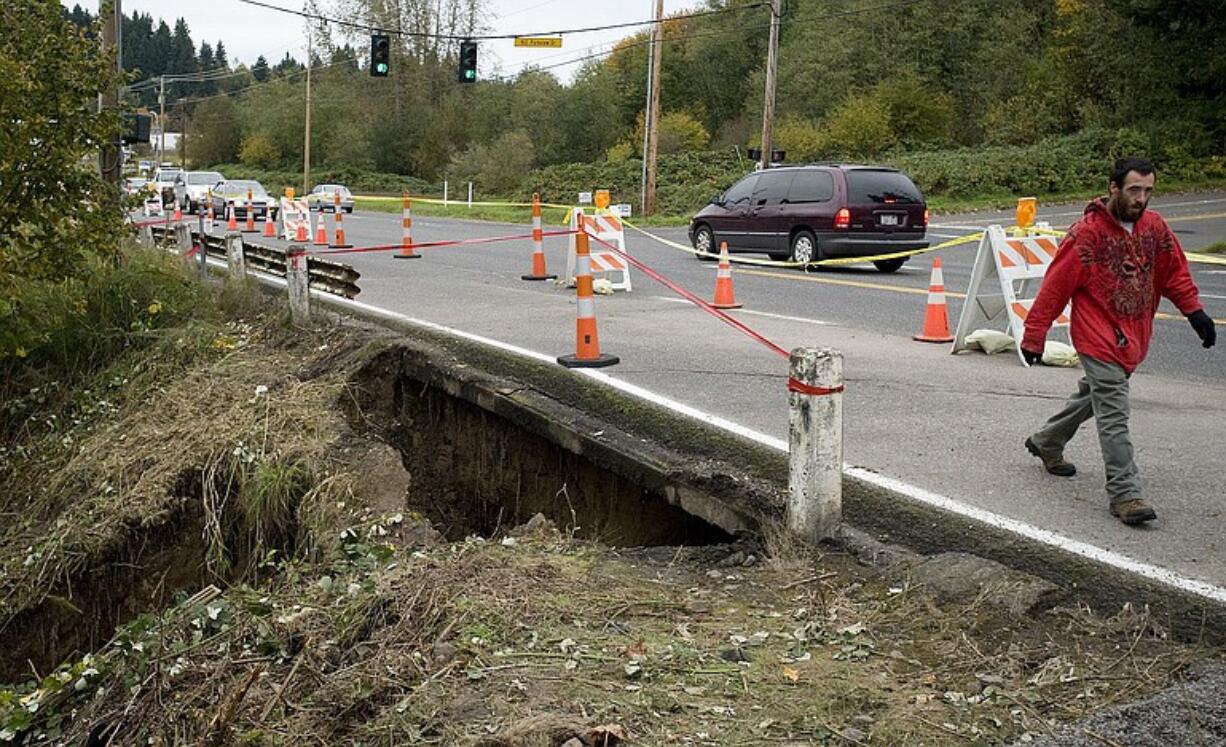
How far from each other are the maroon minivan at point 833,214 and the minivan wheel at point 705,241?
0.85 metres

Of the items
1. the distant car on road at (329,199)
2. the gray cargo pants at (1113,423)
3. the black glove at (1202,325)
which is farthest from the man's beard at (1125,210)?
the distant car on road at (329,199)

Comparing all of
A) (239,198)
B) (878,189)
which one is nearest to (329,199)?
(239,198)

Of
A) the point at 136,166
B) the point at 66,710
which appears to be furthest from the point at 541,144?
the point at 66,710

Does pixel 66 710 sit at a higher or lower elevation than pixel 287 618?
lower

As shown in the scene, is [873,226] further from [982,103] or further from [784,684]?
[982,103]

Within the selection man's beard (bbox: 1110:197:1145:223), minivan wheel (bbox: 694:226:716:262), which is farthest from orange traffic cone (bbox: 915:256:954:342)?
minivan wheel (bbox: 694:226:716:262)

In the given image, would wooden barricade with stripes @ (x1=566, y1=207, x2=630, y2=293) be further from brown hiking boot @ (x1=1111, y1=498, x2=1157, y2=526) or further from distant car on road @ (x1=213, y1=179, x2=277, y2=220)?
distant car on road @ (x1=213, y1=179, x2=277, y2=220)

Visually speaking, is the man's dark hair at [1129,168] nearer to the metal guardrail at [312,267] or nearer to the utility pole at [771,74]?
the metal guardrail at [312,267]

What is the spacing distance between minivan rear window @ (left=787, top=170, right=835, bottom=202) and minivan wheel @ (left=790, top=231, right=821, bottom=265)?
1.85 ft

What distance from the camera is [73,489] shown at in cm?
835

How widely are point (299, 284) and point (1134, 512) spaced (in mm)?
7547

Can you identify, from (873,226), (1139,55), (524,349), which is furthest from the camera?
(1139,55)

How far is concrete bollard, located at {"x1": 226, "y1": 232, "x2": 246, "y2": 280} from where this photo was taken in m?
12.7

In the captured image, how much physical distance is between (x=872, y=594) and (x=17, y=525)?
6412 mm
